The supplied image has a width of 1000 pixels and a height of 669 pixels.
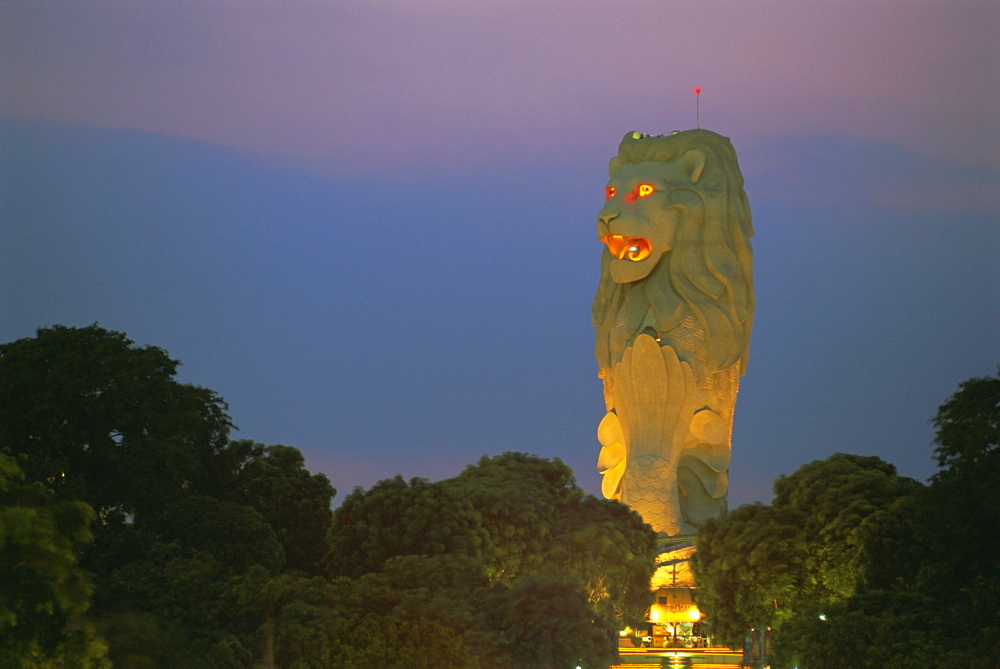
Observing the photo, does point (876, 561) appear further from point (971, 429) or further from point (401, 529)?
point (401, 529)

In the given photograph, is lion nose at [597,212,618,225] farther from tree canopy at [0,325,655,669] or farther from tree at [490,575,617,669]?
tree at [490,575,617,669]

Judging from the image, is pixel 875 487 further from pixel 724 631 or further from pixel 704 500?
pixel 704 500

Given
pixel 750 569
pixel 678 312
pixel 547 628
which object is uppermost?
pixel 678 312

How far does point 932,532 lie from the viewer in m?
30.3

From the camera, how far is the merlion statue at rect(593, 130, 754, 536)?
56562 mm

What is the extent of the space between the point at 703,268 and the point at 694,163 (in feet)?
11.5

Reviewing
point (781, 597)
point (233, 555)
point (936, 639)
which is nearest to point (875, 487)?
point (781, 597)

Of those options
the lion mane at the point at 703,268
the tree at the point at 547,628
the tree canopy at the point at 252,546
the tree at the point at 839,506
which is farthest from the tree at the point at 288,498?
the lion mane at the point at 703,268

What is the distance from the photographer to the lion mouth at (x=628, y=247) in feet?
187

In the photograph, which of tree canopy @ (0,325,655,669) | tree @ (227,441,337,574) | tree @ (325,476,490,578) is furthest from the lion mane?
tree @ (325,476,490,578)

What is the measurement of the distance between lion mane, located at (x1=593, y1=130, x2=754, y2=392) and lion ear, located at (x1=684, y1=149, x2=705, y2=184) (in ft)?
0.24

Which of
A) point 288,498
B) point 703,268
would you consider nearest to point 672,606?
point 703,268

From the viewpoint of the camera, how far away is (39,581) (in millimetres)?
24094

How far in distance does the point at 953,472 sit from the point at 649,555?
1758cm
